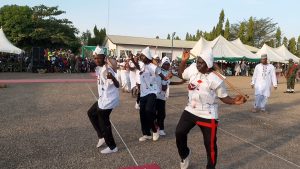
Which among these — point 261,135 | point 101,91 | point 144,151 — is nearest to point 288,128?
point 261,135

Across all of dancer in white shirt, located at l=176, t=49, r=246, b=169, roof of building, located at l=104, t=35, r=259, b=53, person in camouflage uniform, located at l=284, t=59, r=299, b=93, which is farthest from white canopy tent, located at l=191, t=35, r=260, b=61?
dancer in white shirt, located at l=176, t=49, r=246, b=169

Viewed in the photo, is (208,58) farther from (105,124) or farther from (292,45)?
(292,45)

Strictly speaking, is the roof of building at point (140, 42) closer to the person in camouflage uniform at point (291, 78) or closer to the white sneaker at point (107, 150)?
the person in camouflage uniform at point (291, 78)

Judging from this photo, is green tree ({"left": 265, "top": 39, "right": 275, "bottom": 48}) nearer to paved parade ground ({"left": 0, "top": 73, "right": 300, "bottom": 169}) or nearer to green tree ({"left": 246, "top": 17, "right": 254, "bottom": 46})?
green tree ({"left": 246, "top": 17, "right": 254, "bottom": 46})

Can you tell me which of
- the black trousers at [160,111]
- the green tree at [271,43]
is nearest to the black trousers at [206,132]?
the black trousers at [160,111]

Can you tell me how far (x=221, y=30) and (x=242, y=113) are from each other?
49.0 metres

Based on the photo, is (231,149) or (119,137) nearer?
(231,149)

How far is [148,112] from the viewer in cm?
639

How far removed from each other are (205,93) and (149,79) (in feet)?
7.30

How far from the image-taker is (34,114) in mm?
9000

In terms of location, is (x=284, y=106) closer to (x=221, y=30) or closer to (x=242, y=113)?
(x=242, y=113)

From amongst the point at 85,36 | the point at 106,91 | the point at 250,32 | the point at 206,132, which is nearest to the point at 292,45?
the point at 250,32

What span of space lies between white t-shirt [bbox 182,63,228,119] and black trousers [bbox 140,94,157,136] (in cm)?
182

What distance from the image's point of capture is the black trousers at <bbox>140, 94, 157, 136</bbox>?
641cm
